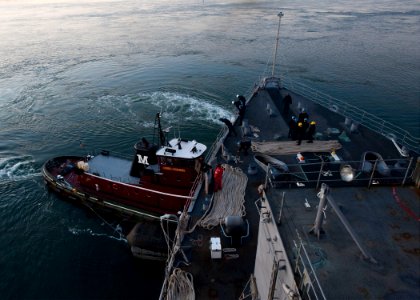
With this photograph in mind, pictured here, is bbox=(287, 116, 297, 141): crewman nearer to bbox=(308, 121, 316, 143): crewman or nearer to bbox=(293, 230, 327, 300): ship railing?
bbox=(308, 121, 316, 143): crewman

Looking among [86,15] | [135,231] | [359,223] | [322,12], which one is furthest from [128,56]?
[322,12]

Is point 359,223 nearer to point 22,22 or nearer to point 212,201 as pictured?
point 212,201

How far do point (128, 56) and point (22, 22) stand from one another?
216 ft

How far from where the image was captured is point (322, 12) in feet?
354

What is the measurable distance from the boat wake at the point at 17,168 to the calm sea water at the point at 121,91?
0.31 ft

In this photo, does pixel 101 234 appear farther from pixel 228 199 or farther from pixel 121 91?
pixel 121 91

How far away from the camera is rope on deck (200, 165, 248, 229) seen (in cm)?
1508

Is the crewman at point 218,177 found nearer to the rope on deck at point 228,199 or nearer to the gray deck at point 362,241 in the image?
the rope on deck at point 228,199

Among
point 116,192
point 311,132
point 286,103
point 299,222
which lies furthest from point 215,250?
point 286,103

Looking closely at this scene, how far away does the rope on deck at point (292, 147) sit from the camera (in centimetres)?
1964

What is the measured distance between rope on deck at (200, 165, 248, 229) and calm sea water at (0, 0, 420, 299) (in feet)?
23.6

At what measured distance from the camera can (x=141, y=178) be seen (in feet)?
71.0

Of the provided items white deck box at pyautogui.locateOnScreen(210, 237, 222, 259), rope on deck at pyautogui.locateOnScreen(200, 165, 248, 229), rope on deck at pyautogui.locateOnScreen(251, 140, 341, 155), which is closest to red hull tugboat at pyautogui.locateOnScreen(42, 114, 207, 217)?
rope on deck at pyautogui.locateOnScreen(200, 165, 248, 229)

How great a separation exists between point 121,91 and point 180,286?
3897 centimetres
